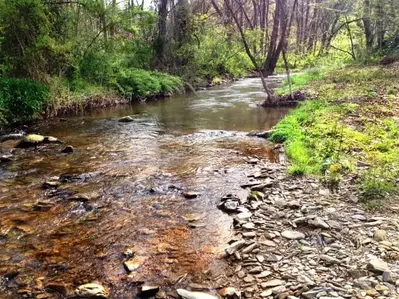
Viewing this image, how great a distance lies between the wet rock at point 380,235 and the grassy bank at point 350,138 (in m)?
0.96

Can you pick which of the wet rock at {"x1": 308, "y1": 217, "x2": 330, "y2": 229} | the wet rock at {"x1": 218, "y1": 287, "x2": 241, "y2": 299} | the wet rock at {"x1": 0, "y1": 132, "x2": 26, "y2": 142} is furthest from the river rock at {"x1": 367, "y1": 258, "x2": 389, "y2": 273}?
the wet rock at {"x1": 0, "y1": 132, "x2": 26, "y2": 142}

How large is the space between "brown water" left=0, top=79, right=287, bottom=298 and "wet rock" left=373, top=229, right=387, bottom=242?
5.41 ft

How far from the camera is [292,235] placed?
4168 millimetres

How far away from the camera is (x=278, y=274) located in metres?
3.51

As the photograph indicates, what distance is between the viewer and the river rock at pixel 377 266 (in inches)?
131

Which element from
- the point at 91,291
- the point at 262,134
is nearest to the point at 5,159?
the point at 91,291

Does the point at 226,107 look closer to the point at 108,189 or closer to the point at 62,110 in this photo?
the point at 62,110

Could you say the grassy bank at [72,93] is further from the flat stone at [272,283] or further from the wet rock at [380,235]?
the wet rock at [380,235]

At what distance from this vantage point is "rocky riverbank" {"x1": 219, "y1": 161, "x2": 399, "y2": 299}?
3.25 meters

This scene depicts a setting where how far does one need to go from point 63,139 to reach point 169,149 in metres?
3.29

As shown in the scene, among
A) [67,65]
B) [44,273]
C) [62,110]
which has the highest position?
[67,65]

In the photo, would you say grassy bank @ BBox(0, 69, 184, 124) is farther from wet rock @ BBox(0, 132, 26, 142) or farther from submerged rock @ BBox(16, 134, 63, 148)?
submerged rock @ BBox(16, 134, 63, 148)

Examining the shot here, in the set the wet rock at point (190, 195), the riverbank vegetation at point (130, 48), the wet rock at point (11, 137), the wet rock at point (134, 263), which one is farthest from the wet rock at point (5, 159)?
the wet rock at point (134, 263)

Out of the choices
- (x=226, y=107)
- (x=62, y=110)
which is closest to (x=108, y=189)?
(x=62, y=110)
